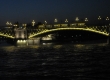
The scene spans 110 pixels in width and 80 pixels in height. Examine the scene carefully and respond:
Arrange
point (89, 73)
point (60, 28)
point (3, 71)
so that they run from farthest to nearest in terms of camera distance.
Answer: point (60, 28) → point (3, 71) → point (89, 73)

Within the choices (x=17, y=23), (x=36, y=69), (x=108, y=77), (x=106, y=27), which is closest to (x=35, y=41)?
(x=17, y=23)

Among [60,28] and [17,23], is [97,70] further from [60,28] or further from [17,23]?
[17,23]

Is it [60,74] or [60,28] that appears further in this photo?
[60,28]

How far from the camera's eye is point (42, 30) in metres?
79.8

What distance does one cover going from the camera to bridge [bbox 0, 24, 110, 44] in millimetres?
72581

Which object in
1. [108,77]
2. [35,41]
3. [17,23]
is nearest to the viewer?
[108,77]

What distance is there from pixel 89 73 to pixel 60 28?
166 feet

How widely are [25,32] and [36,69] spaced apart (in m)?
58.7

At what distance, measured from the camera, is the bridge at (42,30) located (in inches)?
2858

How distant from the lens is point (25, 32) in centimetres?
8562

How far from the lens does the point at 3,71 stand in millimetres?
26359

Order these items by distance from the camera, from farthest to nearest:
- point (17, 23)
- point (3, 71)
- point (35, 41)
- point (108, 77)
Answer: point (17, 23)
point (35, 41)
point (3, 71)
point (108, 77)

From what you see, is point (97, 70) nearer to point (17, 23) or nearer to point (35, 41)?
point (35, 41)

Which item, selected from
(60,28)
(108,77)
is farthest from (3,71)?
(60,28)
